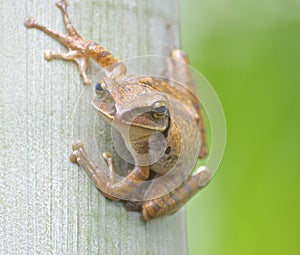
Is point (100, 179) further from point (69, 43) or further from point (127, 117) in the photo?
point (69, 43)

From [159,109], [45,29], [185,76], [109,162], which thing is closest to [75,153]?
[109,162]

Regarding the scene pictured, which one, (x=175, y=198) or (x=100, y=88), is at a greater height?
(x=100, y=88)

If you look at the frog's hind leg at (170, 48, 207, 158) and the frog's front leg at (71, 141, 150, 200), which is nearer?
the frog's front leg at (71, 141, 150, 200)

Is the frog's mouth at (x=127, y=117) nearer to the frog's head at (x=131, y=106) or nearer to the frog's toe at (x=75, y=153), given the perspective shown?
the frog's head at (x=131, y=106)

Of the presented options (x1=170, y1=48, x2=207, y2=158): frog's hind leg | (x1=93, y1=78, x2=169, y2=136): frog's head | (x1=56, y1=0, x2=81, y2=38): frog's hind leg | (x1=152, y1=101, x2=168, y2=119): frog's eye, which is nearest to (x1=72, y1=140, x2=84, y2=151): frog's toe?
(x1=93, y1=78, x2=169, y2=136): frog's head

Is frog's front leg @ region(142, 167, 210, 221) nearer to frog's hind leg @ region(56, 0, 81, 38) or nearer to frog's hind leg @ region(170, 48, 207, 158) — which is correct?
frog's hind leg @ region(170, 48, 207, 158)

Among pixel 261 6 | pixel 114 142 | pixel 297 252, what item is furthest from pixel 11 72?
pixel 261 6

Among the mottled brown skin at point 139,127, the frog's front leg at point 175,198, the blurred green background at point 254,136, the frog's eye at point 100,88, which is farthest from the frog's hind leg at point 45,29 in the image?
the blurred green background at point 254,136
